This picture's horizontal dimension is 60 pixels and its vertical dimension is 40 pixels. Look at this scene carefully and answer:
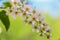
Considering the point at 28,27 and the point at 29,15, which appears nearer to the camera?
the point at 29,15

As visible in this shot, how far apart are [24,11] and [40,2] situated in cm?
70

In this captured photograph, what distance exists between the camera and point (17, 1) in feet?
1.61

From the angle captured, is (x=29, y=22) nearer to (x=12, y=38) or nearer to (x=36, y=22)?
(x=36, y=22)

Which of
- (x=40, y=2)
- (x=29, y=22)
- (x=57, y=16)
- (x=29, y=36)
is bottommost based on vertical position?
(x=29, y=36)

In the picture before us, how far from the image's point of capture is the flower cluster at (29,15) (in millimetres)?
482

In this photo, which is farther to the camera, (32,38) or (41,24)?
(32,38)

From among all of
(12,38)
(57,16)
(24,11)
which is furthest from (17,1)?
(57,16)

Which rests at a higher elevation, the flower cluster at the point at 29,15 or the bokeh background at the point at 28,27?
the flower cluster at the point at 29,15

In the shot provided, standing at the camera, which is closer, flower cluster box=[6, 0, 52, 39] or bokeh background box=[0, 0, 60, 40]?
flower cluster box=[6, 0, 52, 39]

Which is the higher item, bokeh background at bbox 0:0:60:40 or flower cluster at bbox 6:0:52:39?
flower cluster at bbox 6:0:52:39

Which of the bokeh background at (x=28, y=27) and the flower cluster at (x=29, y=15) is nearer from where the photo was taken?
the flower cluster at (x=29, y=15)

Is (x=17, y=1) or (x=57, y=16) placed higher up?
(x=17, y=1)

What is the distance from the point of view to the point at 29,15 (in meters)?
0.50

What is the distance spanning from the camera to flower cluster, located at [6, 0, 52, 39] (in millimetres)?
482
